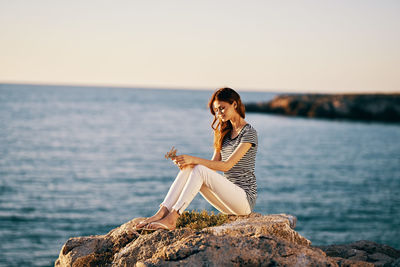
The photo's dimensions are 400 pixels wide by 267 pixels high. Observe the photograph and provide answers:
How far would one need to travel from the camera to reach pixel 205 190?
19.2ft

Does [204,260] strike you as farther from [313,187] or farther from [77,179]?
[77,179]

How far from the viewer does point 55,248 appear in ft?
44.6

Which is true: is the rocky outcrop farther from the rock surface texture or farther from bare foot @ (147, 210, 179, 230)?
bare foot @ (147, 210, 179, 230)

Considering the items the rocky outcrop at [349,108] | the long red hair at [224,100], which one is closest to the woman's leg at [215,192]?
the long red hair at [224,100]

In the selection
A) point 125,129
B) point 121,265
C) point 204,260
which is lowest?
point 125,129

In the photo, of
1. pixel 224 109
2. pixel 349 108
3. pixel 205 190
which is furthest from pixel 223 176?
pixel 349 108

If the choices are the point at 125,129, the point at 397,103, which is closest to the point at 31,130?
Answer: the point at 125,129

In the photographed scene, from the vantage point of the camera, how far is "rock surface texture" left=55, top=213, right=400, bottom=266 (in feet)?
13.5

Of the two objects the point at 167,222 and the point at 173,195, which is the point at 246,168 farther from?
the point at 167,222

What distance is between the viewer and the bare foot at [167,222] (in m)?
5.22

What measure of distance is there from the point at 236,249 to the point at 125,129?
47467 millimetres

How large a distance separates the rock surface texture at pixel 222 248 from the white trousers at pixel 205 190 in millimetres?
277

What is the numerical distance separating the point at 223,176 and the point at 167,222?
122 cm

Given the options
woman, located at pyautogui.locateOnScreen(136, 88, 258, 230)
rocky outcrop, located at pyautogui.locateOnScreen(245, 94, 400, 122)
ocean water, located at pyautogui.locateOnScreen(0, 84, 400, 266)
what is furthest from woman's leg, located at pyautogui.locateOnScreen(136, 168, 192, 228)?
rocky outcrop, located at pyautogui.locateOnScreen(245, 94, 400, 122)
